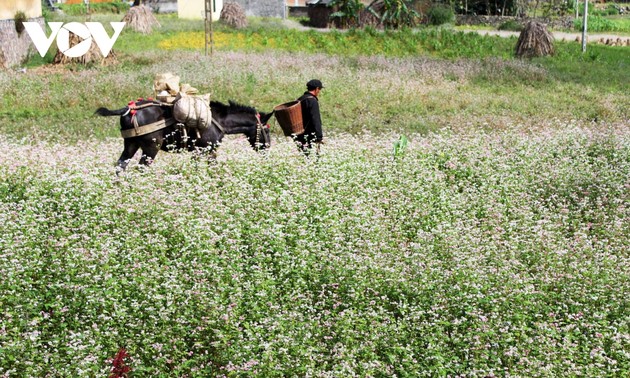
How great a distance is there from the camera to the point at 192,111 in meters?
13.0

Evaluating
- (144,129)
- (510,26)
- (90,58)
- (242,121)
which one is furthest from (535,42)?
(144,129)

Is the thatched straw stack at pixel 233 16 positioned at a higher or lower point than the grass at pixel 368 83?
higher

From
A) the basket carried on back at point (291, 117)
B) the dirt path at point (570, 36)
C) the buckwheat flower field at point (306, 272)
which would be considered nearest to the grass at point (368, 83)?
the basket carried on back at point (291, 117)

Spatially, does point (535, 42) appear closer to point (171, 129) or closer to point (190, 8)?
point (171, 129)

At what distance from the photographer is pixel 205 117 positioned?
13.2 metres

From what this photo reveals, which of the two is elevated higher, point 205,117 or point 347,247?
point 205,117

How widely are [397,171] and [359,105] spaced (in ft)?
26.3

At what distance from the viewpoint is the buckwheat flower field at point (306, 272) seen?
7449 millimetres

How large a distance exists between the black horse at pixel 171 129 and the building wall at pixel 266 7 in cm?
3950

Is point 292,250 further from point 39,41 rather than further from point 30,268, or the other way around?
point 39,41

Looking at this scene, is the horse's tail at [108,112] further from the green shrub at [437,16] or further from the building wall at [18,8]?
the green shrub at [437,16]

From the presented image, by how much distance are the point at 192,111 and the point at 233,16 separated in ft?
95.2

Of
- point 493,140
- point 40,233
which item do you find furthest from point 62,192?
point 493,140

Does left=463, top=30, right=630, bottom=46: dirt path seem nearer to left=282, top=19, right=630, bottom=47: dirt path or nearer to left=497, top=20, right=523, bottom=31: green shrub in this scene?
left=282, top=19, right=630, bottom=47: dirt path
